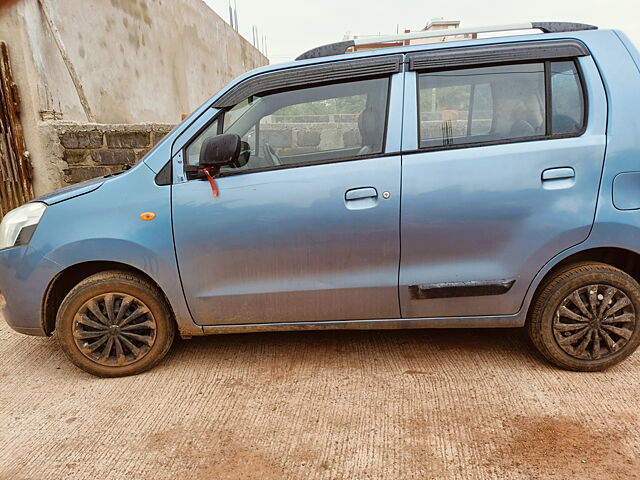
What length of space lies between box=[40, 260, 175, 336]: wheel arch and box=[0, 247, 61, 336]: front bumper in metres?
0.03

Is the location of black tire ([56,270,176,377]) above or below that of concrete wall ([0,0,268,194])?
below

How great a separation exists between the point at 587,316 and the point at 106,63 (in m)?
7.42

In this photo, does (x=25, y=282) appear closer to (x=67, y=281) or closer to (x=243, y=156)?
(x=67, y=281)

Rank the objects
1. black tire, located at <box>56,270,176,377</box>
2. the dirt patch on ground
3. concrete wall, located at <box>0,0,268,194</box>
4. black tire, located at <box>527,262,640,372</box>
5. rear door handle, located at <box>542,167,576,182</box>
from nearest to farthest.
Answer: the dirt patch on ground < rear door handle, located at <box>542,167,576,182</box> < black tire, located at <box>527,262,640,372</box> < black tire, located at <box>56,270,176,377</box> < concrete wall, located at <box>0,0,268,194</box>

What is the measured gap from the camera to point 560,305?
9.14 ft

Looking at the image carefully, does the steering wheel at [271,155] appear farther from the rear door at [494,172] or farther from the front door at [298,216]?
the rear door at [494,172]

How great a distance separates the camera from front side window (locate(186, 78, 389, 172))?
2.76 meters

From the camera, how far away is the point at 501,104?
2740 millimetres

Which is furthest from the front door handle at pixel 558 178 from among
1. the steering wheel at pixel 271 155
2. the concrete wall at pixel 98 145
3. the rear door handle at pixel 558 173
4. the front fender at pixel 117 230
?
the concrete wall at pixel 98 145

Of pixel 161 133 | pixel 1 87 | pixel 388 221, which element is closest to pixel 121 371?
pixel 388 221

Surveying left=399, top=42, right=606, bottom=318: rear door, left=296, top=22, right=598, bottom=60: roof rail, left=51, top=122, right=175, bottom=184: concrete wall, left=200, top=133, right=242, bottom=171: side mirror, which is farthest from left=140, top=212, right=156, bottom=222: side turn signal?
left=51, top=122, right=175, bottom=184: concrete wall

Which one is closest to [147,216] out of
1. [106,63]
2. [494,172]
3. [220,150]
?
[220,150]

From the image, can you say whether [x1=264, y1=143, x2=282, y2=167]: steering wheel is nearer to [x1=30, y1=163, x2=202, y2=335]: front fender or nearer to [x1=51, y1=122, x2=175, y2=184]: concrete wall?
[x1=30, y1=163, x2=202, y2=335]: front fender

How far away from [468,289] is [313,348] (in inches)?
44.9
